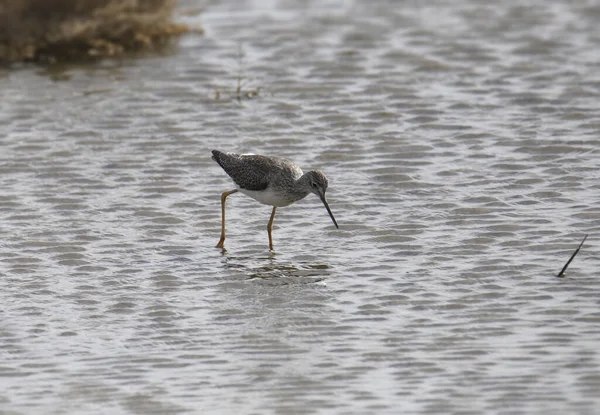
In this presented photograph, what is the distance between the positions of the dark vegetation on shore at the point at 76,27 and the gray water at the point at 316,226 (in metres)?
0.45

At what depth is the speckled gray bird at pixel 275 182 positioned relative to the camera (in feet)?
34.5

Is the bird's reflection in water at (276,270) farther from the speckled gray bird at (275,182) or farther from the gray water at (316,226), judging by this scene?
the speckled gray bird at (275,182)

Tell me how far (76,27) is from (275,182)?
258 inches

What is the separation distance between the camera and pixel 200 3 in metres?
19.7

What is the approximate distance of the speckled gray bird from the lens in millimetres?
10523

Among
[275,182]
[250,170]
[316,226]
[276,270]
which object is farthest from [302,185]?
[276,270]

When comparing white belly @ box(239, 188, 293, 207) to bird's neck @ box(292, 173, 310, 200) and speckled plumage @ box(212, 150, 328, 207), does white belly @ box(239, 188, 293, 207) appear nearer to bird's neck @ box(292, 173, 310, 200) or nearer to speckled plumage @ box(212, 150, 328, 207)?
speckled plumage @ box(212, 150, 328, 207)

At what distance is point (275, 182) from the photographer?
1053 cm

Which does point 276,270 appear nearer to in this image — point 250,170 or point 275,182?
point 275,182

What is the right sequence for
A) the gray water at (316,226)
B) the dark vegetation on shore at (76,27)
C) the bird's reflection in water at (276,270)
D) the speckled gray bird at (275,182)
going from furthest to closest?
the dark vegetation on shore at (76,27) → the speckled gray bird at (275,182) → the bird's reflection in water at (276,270) → the gray water at (316,226)

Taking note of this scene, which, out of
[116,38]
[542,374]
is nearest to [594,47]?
[116,38]

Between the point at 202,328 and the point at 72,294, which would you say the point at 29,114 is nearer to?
the point at 72,294

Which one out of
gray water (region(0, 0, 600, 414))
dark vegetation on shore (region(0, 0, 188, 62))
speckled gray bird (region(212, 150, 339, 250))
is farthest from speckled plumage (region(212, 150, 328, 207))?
dark vegetation on shore (region(0, 0, 188, 62))

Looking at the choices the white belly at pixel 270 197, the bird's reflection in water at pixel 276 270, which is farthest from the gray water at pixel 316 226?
the white belly at pixel 270 197
